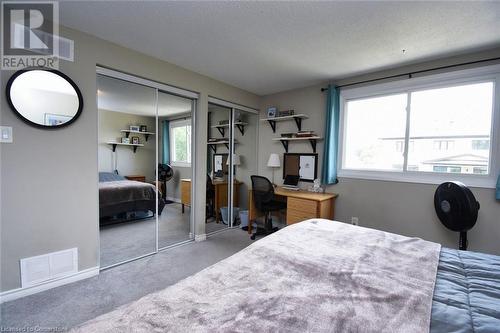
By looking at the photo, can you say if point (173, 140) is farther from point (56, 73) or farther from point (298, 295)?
point (298, 295)

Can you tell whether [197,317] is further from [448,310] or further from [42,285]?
[42,285]

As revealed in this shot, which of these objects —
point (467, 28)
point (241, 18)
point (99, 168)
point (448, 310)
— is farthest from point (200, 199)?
point (467, 28)

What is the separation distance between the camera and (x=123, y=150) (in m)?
2.63

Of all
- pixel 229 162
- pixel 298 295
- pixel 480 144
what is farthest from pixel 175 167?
pixel 480 144

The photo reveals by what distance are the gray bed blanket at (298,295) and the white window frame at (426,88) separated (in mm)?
1646

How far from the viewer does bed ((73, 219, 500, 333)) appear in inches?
28.2

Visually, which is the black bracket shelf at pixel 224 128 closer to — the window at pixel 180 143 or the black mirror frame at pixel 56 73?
the window at pixel 180 143

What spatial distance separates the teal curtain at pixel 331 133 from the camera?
10.3 feet

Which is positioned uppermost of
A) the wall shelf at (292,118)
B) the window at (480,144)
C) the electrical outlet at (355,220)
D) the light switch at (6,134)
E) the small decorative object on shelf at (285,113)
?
the small decorative object on shelf at (285,113)

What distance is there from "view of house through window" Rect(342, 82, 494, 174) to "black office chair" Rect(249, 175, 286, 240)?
1.18 metres

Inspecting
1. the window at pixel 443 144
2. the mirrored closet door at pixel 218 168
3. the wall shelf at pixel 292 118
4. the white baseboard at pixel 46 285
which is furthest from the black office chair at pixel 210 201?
the window at pixel 443 144

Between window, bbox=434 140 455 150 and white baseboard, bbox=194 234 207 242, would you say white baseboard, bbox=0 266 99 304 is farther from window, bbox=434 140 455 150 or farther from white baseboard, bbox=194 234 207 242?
window, bbox=434 140 455 150

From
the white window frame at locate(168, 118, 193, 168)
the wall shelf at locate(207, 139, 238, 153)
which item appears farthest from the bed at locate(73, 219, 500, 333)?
the wall shelf at locate(207, 139, 238, 153)

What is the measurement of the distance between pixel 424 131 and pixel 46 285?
4.33 m
